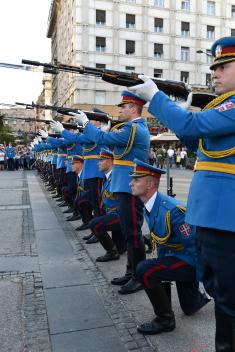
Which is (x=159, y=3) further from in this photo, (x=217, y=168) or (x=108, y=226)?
(x=217, y=168)

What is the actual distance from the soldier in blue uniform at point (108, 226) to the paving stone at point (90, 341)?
187 centimetres

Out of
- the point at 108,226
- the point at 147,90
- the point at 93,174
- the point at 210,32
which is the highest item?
the point at 210,32

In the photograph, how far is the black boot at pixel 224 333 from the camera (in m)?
2.65

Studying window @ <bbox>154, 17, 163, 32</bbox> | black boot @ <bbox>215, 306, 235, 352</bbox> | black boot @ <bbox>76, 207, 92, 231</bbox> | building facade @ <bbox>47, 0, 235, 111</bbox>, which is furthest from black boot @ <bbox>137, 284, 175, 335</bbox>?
window @ <bbox>154, 17, 163, 32</bbox>

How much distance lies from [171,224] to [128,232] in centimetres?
112

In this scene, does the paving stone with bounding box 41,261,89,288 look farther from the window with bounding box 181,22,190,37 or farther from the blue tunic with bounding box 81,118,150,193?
the window with bounding box 181,22,190,37

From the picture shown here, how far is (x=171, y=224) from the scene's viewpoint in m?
3.39

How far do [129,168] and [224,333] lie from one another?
7.54ft

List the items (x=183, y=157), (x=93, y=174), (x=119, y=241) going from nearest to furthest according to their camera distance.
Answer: (x=119, y=241) < (x=93, y=174) < (x=183, y=157)

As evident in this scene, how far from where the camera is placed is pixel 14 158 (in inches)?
1188

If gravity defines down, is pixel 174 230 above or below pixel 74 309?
above

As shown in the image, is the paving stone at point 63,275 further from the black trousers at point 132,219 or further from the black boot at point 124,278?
the black trousers at point 132,219

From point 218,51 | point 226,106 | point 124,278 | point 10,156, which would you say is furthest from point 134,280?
point 10,156

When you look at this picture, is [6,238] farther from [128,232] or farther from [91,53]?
[91,53]
